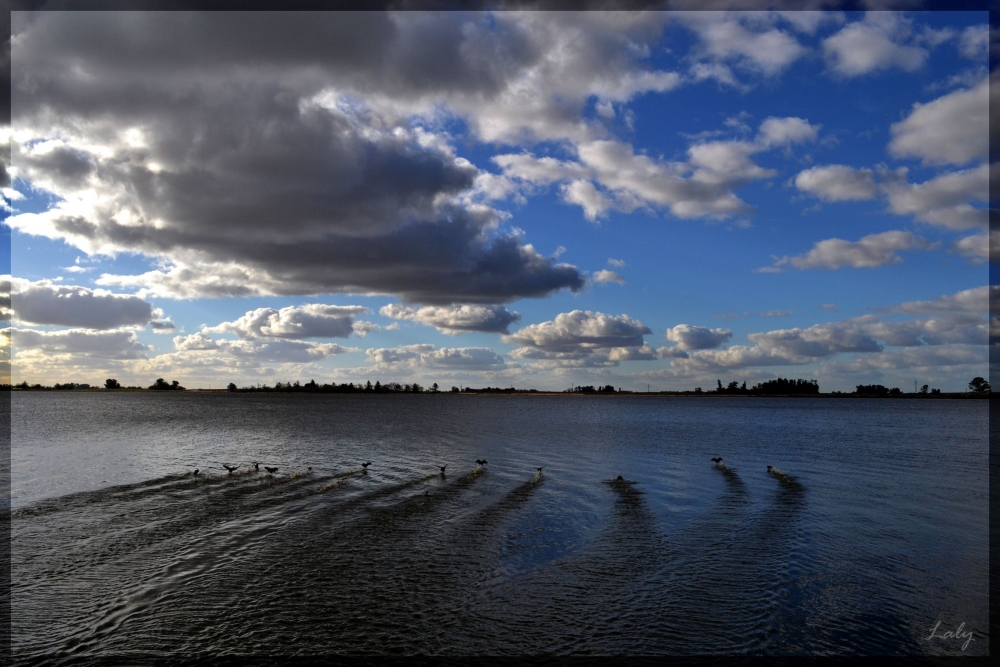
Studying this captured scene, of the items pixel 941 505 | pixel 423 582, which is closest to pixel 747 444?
pixel 941 505

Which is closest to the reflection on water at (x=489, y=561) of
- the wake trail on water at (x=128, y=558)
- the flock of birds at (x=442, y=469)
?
the wake trail on water at (x=128, y=558)

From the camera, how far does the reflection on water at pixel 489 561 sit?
41.3 feet

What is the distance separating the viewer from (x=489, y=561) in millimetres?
17531

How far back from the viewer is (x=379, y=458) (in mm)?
43156

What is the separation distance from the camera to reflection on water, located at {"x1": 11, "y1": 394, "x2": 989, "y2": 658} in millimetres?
12578

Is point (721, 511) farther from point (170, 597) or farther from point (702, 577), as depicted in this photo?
point (170, 597)
